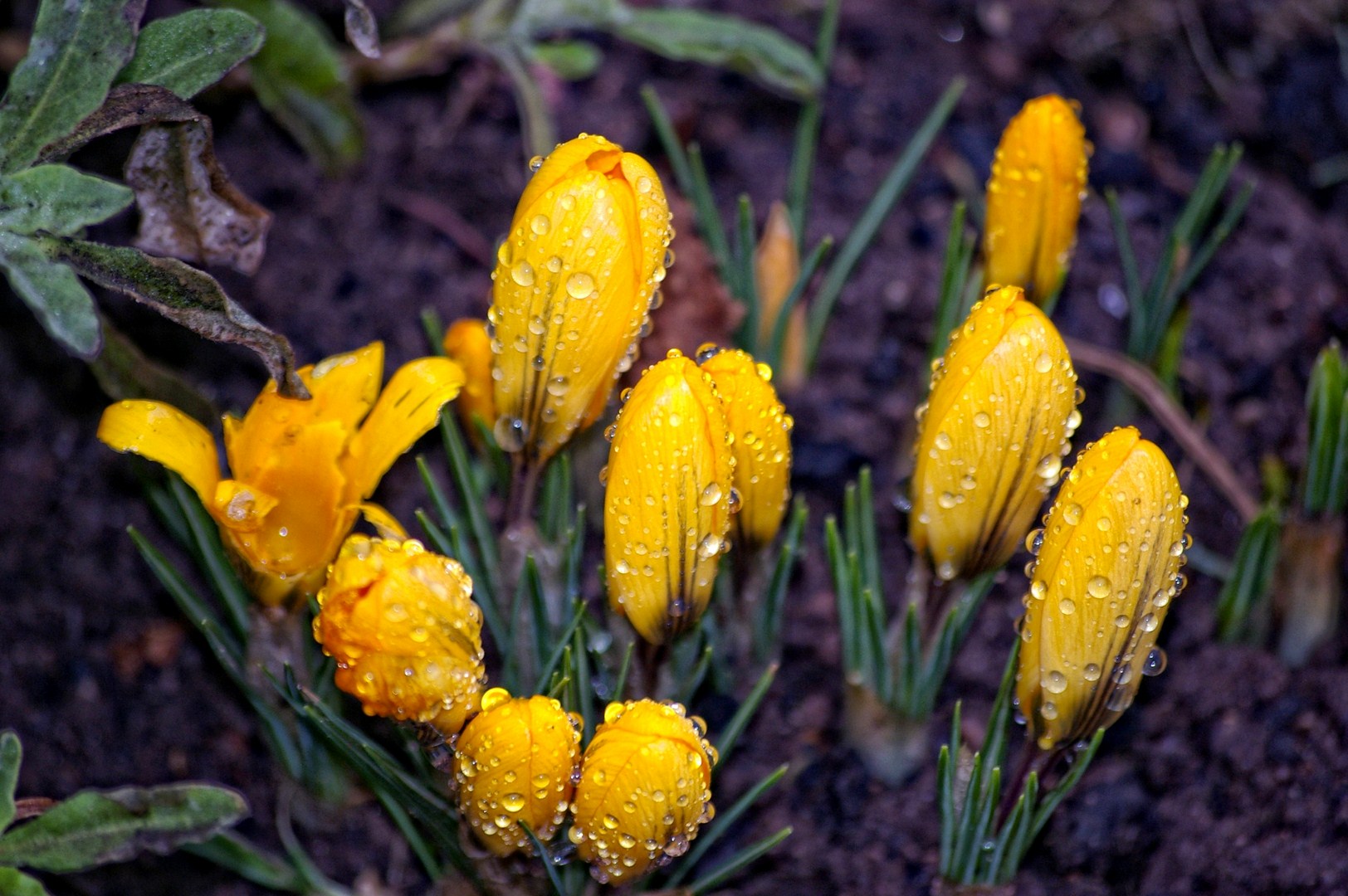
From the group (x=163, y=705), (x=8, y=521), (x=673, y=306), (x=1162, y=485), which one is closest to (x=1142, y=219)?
(x=673, y=306)

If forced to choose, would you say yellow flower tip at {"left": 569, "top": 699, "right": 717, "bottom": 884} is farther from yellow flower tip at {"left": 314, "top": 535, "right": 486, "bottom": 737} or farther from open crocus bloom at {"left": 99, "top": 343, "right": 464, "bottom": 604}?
open crocus bloom at {"left": 99, "top": 343, "right": 464, "bottom": 604}

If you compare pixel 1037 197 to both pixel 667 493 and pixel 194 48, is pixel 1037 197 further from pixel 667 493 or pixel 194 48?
pixel 194 48

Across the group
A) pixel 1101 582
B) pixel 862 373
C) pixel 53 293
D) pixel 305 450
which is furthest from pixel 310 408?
pixel 862 373

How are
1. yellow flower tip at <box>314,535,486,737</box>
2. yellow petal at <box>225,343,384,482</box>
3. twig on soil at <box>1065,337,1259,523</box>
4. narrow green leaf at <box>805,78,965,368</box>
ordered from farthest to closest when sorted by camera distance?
narrow green leaf at <box>805,78,965,368</box>
twig on soil at <box>1065,337,1259,523</box>
yellow petal at <box>225,343,384,482</box>
yellow flower tip at <box>314,535,486,737</box>

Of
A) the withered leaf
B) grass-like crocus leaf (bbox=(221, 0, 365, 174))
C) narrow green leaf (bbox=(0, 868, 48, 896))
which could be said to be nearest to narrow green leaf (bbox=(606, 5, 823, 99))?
A: grass-like crocus leaf (bbox=(221, 0, 365, 174))

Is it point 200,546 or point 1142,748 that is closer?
point 200,546

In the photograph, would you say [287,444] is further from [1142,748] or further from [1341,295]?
[1341,295]

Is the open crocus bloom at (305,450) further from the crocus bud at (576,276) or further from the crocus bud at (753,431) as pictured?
the crocus bud at (753,431)
